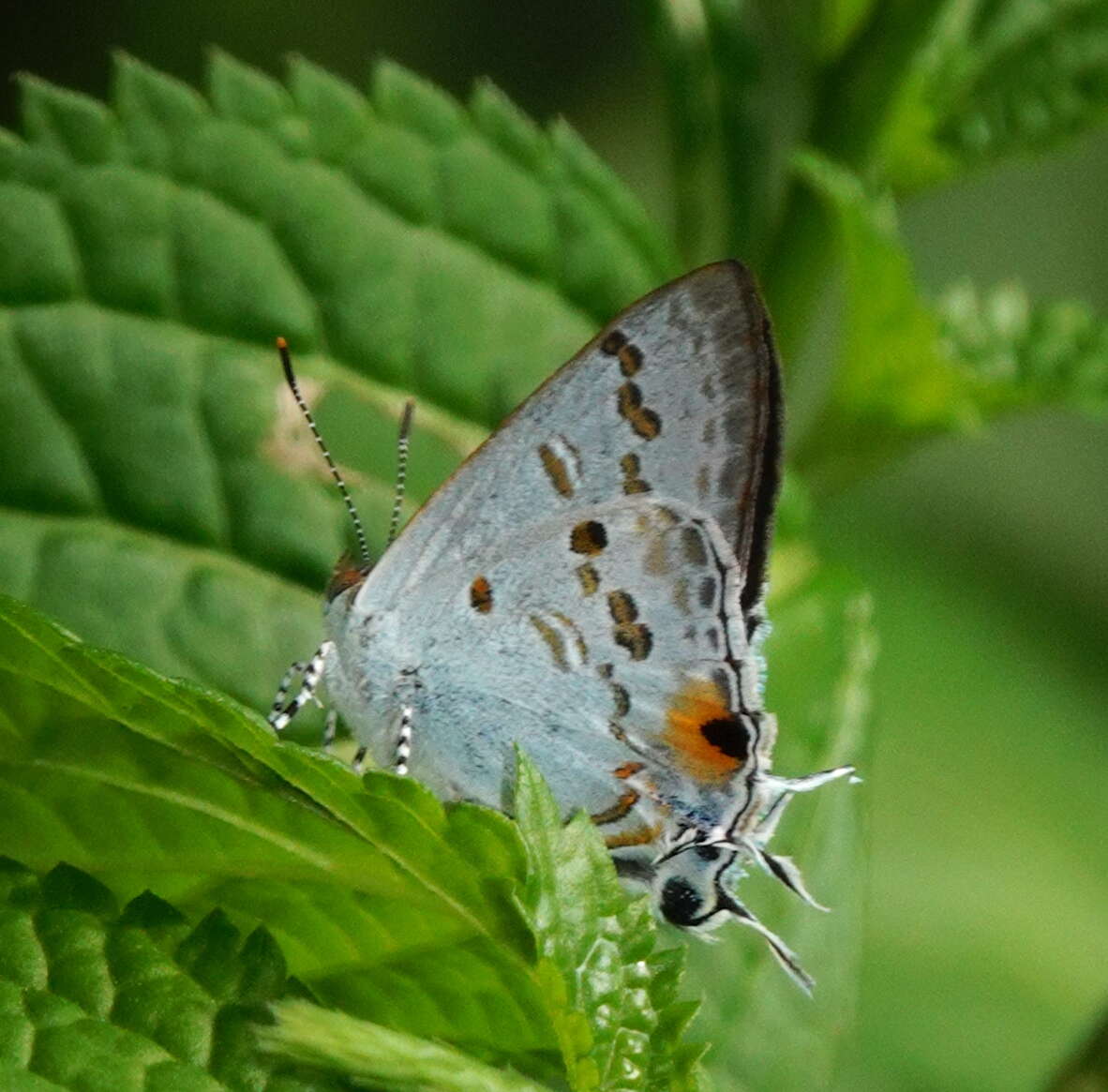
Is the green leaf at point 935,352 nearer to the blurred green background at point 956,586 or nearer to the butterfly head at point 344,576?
the butterfly head at point 344,576

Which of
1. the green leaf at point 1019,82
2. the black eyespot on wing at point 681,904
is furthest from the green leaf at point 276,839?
the green leaf at point 1019,82

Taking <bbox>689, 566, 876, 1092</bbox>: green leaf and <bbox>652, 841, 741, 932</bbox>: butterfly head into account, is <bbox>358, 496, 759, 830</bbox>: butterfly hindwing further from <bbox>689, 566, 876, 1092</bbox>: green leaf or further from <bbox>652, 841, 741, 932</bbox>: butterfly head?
<bbox>689, 566, 876, 1092</bbox>: green leaf

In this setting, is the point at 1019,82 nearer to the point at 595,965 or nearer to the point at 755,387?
the point at 755,387

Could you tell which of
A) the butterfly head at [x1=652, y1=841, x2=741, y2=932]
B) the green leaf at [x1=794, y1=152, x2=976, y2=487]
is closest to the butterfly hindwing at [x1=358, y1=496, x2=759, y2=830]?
the butterfly head at [x1=652, y1=841, x2=741, y2=932]

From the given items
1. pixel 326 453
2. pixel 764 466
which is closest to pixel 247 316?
pixel 326 453

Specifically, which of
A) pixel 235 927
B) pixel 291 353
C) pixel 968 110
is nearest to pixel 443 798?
pixel 291 353

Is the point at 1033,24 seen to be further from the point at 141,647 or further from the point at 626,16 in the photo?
the point at 626,16
